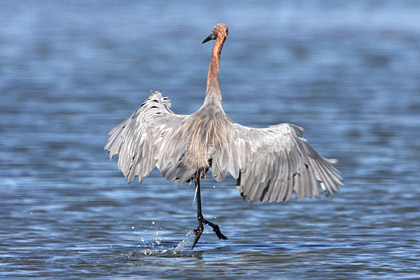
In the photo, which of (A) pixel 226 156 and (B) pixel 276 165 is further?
(B) pixel 276 165

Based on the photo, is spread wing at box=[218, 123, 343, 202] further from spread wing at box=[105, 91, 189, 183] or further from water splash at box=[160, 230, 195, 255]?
water splash at box=[160, 230, 195, 255]

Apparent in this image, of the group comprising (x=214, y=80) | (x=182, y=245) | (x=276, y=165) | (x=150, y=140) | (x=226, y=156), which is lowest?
(x=182, y=245)

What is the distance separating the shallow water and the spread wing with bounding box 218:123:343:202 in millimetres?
642

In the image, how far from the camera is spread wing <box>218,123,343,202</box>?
940 centimetres

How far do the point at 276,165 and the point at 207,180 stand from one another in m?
3.77

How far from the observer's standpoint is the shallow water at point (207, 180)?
934 cm

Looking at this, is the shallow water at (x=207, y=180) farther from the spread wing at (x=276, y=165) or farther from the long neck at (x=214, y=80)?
the long neck at (x=214, y=80)

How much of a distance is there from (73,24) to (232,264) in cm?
3048

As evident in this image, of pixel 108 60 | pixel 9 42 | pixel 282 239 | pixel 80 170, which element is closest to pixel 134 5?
pixel 9 42

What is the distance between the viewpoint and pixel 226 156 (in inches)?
367

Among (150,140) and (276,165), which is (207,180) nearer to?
(150,140)

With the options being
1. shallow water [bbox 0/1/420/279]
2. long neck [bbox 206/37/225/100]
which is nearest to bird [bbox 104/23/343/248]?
long neck [bbox 206/37/225/100]

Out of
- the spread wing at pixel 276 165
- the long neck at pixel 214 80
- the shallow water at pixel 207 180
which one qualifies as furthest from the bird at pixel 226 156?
the shallow water at pixel 207 180

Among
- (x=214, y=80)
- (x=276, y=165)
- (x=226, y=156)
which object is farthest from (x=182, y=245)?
(x=214, y=80)
